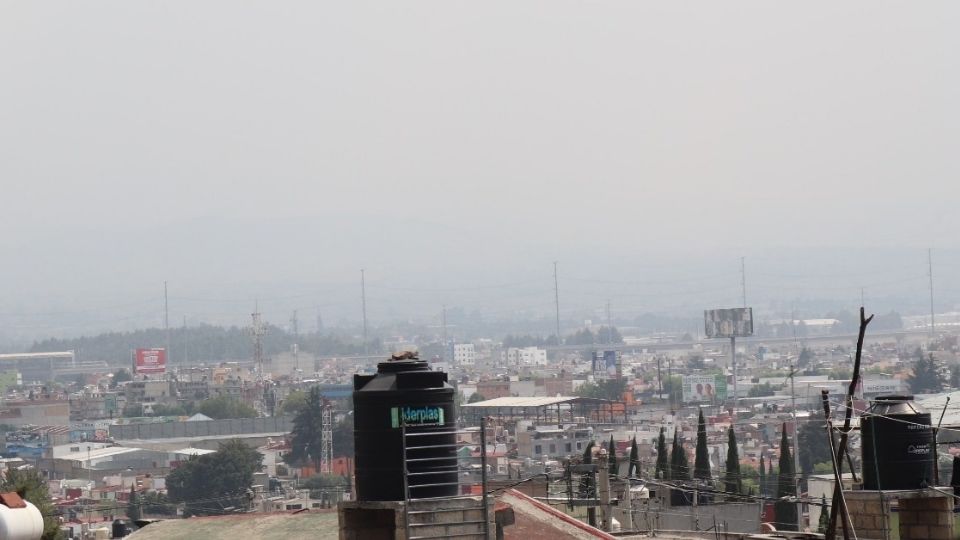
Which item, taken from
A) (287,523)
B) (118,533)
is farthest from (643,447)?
(287,523)

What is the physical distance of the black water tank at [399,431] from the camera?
13.5 metres

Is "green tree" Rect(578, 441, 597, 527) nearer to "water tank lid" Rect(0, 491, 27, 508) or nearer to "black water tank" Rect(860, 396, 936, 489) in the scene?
"black water tank" Rect(860, 396, 936, 489)

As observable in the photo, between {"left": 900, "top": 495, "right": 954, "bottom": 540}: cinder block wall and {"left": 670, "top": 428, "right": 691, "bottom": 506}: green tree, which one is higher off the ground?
{"left": 900, "top": 495, "right": 954, "bottom": 540}: cinder block wall

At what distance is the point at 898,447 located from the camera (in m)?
16.4

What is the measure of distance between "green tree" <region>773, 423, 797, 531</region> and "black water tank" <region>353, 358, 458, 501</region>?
83.5ft

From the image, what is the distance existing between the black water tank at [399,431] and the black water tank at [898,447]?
461 centimetres

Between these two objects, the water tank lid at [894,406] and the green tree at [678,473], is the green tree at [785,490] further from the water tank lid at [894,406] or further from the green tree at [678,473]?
the water tank lid at [894,406]

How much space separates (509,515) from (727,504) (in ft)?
85.8

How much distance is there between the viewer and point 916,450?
646 inches

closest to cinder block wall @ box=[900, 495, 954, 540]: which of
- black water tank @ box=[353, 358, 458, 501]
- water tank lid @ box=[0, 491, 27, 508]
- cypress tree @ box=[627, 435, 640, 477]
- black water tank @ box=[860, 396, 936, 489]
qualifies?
black water tank @ box=[860, 396, 936, 489]

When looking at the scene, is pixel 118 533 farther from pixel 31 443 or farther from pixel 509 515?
pixel 31 443

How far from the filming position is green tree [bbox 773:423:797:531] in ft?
151

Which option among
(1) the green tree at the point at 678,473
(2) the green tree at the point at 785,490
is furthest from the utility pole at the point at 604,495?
(1) the green tree at the point at 678,473

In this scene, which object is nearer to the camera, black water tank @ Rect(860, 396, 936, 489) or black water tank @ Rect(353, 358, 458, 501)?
black water tank @ Rect(353, 358, 458, 501)
